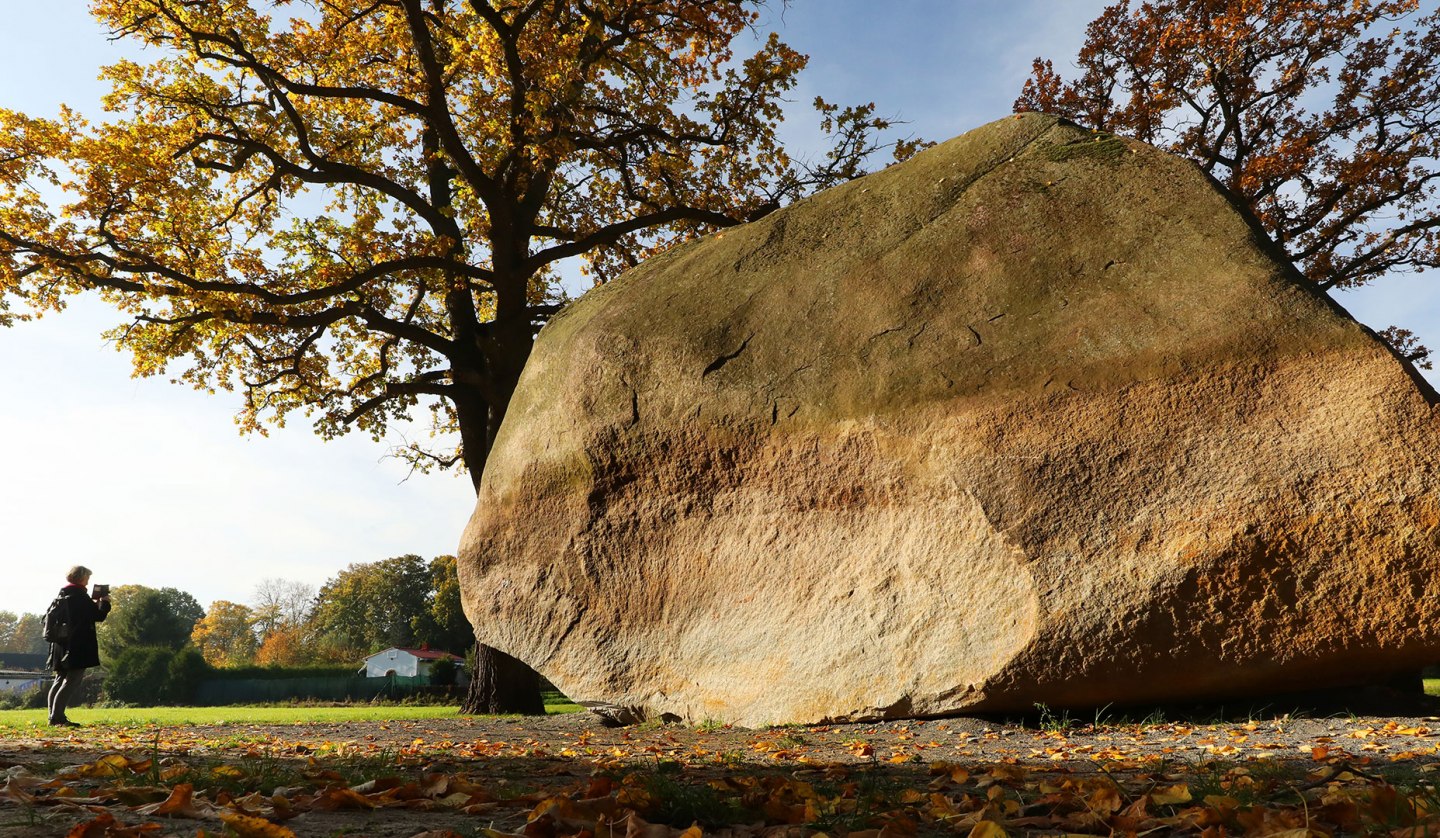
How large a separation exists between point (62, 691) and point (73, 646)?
455 millimetres

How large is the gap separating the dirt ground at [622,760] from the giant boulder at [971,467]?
0.34m

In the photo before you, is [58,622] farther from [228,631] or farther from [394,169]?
[228,631]

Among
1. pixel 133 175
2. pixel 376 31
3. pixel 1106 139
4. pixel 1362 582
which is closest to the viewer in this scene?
pixel 1362 582

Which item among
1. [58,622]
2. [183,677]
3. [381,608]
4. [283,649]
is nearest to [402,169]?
[58,622]

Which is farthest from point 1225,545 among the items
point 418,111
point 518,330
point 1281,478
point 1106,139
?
point 418,111

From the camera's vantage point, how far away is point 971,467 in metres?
5.49

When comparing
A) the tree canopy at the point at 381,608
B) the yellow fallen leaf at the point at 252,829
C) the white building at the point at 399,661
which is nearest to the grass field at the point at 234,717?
the yellow fallen leaf at the point at 252,829

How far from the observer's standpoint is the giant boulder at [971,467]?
4.97 metres

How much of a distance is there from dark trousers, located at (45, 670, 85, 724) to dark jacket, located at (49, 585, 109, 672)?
0.09 m

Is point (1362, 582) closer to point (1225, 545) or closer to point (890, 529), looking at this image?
point (1225, 545)

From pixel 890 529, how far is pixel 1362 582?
2.53 m

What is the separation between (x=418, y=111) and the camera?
38.3 ft

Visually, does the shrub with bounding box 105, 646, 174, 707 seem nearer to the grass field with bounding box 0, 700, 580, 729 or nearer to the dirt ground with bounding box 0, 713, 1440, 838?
the grass field with bounding box 0, 700, 580, 729

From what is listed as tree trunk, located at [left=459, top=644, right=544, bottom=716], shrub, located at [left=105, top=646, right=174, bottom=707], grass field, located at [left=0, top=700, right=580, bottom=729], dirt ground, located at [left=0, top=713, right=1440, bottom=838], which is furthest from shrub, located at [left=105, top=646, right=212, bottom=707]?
dirt ground, located at [left=0, top=713, right=1440, bottom=838]
